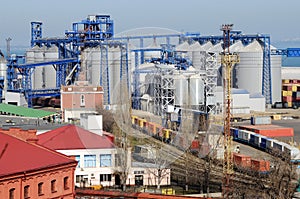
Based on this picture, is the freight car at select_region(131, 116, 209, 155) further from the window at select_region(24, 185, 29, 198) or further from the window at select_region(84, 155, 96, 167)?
→ the window at select_region(24, 185, 29, 198)

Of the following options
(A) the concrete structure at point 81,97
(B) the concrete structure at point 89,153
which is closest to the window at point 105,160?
(B) the concrete structure at point 89,153

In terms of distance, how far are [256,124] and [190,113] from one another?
1011cm

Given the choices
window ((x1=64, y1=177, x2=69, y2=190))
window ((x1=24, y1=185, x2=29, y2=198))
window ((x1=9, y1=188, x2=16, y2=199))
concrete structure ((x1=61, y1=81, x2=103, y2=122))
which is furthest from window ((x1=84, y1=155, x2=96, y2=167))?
concrete structure ((x1=61, y1=81, x2=103, y2=122))

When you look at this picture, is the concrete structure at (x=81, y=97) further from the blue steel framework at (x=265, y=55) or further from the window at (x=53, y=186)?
the window at (x=53, y=186)

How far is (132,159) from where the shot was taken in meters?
21.1

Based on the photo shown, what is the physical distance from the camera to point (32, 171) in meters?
12.8

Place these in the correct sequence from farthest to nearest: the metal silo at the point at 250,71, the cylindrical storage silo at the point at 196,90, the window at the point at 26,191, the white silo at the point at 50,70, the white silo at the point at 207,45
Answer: the white silo at the point at 207,45 < the white silo at the point at 50,70 < the metal silo at the point at 250,71 < the cylindrical storage silo at the point at 196,90 < the window at the point at 26,191

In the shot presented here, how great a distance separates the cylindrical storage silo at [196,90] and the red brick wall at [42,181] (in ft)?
54.8

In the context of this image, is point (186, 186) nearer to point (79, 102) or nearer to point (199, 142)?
point (199, 142)

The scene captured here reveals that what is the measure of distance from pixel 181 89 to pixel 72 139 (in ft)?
38.3

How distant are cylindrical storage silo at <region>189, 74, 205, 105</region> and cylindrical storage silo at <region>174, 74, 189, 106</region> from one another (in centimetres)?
24

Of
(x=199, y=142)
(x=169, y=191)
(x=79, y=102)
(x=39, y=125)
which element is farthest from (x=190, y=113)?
(x=79, y=102)

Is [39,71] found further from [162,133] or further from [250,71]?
[162,133]

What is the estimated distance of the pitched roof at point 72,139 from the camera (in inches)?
774
